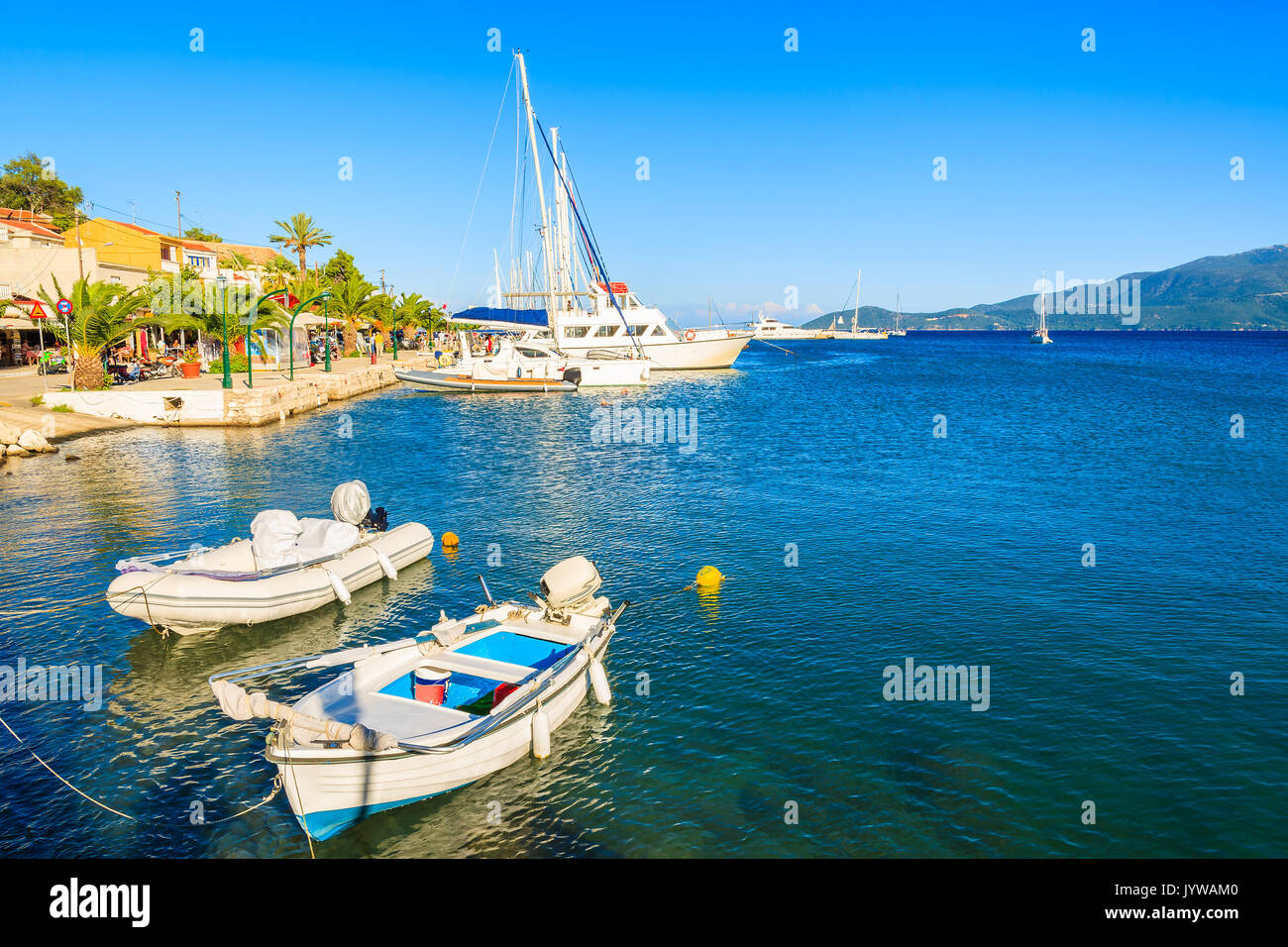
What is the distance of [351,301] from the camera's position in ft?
233

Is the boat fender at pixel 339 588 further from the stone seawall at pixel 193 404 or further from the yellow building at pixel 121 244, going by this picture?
the yellow building at pixel 121 244

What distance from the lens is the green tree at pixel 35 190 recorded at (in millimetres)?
74625

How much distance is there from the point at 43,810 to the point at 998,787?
40.8 ft

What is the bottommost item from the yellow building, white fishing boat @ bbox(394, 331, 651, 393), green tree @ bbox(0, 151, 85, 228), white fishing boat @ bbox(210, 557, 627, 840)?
white fishing boat @ bbox(210, 557, 627, 840)

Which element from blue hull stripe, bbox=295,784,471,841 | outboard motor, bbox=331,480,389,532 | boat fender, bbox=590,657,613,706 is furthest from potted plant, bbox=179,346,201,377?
blue hull stripe, bbox=295,784,471,841

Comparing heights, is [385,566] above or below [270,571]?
below

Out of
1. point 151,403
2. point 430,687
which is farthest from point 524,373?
point 430,687

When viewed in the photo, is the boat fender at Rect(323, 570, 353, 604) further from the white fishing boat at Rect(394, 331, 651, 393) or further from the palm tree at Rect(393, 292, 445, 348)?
the palm tree at Rect(393, 292, 445, 348)

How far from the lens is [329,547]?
17.3m

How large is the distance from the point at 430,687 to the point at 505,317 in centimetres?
6660

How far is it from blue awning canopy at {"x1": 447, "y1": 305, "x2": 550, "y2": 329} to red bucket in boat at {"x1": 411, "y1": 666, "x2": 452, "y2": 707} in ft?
212

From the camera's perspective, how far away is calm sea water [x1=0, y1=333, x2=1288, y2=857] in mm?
9805

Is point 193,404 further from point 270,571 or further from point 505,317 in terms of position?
point 505,317

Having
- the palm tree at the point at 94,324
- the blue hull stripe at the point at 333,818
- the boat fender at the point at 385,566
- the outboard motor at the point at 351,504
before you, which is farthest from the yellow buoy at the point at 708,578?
the palm tree at the point at 94,324
